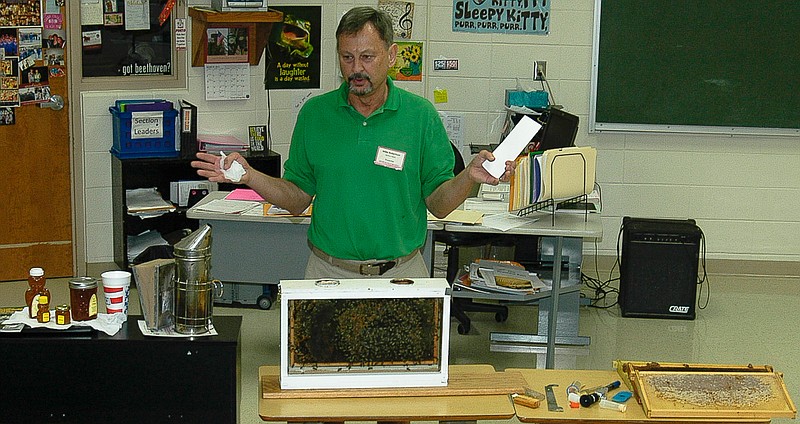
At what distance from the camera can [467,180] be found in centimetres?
330

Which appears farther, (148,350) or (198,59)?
(198,59)

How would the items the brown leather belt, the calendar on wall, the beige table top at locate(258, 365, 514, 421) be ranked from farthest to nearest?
the calendar on wall < the brown leather belt < the beige table top at locate(258, 365, 514, 421)

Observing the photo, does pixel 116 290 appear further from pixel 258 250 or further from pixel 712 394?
pixel 258 250

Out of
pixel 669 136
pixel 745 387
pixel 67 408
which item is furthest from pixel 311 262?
pixel 669 136

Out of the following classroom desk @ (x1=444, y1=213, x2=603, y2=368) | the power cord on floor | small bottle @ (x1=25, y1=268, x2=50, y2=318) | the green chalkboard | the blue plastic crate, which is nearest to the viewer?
small bottle @ (x1=25, y1=268, x2=50, y2=318)

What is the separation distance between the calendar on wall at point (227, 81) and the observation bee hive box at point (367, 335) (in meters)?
3.85

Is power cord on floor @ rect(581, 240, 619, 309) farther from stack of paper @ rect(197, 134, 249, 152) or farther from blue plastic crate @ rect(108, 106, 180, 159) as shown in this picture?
blue plastic crate @ rect(108, 106, 180, 159)

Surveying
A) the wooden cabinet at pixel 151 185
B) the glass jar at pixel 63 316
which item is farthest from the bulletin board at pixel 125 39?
the glass jar at pixel 63 316

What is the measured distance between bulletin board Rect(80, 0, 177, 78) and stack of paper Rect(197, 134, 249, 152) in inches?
17.6

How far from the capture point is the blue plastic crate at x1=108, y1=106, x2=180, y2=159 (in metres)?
6.24

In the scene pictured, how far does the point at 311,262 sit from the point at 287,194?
0.26m

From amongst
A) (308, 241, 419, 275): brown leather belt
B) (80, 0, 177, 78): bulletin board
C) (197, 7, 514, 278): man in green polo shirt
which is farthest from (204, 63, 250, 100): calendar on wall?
(308, 241, 419, 275): brown leather belt

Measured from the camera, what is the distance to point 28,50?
20.3 ft

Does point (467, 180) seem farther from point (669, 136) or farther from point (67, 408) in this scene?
point (669, 136)
